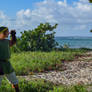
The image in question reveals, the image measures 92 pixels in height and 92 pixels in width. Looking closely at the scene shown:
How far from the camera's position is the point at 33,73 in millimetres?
9164

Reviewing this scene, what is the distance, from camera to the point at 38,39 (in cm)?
1653

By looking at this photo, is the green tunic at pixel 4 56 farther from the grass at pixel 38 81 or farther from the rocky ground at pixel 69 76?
the rocky ground at pixel 69 76

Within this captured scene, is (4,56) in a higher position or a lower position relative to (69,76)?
higher

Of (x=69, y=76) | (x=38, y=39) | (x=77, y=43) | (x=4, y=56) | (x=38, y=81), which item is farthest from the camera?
(x=77, y=43)

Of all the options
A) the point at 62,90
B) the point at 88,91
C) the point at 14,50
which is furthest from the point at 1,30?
the point at 14,50

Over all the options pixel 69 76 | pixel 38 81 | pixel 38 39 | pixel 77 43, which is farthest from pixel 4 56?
pixel 77 43

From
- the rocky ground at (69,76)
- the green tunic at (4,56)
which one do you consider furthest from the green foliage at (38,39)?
the green tunic at (4,56)

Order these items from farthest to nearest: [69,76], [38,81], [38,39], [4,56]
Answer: [38,39] → [69,76] → [38,81] → [4,56]

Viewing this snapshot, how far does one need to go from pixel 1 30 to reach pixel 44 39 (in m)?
11.5

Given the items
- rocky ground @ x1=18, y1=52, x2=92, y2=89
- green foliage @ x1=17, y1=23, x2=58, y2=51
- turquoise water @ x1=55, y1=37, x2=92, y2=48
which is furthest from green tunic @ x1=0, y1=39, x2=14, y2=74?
turquoise water @ x1=55, y1=37, x2=92, y2=48

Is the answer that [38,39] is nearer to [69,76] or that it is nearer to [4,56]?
[69,76]

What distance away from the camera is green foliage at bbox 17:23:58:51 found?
15930 mm

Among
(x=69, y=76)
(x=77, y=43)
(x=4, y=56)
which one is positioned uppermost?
(x=4, y=56)

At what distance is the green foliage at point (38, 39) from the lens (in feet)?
52.3
